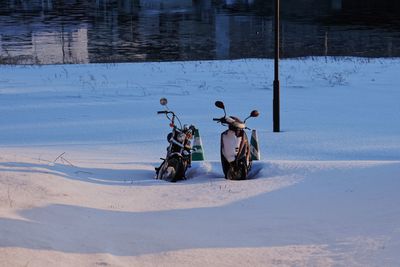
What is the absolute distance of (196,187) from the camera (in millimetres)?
A: 7320

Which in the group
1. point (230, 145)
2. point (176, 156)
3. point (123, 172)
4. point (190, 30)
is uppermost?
point (190, 30)

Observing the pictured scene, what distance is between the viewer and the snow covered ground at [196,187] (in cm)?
508

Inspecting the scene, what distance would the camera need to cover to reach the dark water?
28891 mm

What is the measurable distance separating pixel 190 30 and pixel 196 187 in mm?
33196

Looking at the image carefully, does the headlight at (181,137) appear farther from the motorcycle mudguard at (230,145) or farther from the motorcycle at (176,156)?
the motorcycle mudguard at (230,145)

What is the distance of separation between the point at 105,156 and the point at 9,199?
3742 mm

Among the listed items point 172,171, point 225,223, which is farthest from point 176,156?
point 225,223

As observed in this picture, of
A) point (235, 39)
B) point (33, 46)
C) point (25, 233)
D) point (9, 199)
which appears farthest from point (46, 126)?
point (235, 39)

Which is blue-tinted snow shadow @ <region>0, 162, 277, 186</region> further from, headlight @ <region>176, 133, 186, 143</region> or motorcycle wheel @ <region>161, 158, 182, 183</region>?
headlight @ <region>176, 133, 186, 143</region>

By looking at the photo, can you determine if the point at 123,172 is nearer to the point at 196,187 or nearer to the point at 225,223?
the point at 196,187

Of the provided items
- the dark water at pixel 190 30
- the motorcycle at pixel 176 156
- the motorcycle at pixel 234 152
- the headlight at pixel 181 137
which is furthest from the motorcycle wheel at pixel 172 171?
the dark water at pixel 190 30

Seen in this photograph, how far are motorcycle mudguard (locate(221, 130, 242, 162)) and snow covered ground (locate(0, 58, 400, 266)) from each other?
1.05ft

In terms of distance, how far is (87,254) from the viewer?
4906mm

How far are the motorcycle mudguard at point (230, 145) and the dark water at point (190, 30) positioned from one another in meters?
18.6
